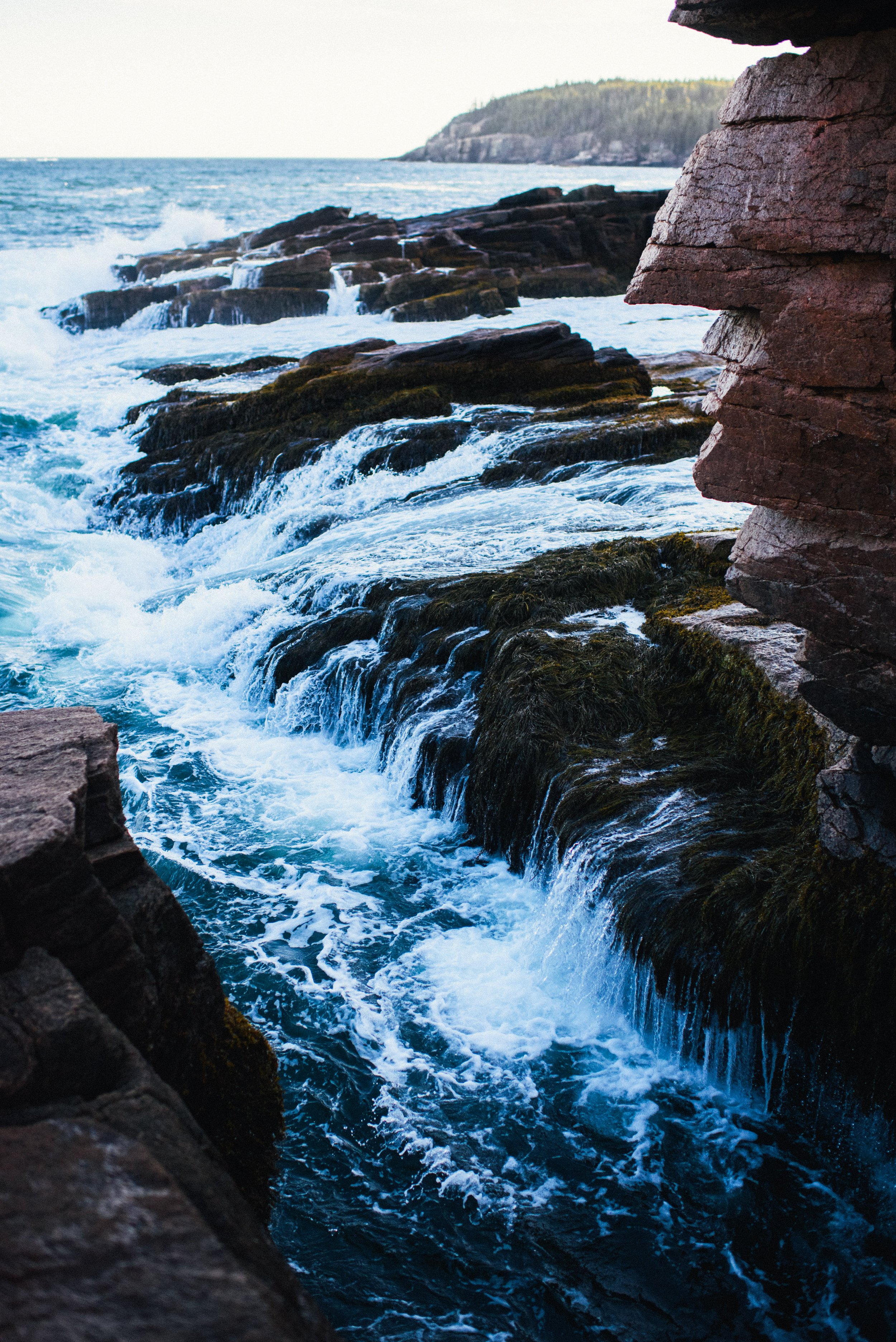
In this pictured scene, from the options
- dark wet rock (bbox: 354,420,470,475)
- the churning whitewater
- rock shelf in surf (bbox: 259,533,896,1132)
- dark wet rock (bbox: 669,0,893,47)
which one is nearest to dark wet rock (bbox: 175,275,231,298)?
the churning whitewater

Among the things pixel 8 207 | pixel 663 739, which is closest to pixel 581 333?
pixel 663 739

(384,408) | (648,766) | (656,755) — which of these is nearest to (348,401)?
(384,408)

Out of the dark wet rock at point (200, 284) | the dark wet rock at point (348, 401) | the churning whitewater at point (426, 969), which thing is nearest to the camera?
the churning whitewater at point (426, 969)

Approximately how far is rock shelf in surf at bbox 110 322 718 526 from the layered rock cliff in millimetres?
9745

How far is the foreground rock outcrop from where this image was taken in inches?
96.1

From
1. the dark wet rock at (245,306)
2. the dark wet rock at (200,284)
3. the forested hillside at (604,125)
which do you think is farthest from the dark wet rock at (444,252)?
the forested hillside at (604,125)

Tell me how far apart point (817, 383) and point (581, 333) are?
22.4 metres

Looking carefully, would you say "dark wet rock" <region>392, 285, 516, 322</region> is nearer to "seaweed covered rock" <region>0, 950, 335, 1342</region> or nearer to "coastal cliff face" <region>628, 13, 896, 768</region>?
"coastal cliff face" <region>628, 13, 896, 768</region>

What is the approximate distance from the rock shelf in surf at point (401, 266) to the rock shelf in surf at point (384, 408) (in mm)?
11867

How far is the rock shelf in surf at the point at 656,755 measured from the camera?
576 centimetres

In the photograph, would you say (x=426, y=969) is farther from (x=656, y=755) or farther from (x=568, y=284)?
(x=568, y=284)

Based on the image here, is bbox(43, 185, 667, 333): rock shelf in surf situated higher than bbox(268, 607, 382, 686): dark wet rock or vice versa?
bbox(43, 185, 667, 333): rock shelf in surf

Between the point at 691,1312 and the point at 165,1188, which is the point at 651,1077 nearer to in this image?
the point at 691,1312

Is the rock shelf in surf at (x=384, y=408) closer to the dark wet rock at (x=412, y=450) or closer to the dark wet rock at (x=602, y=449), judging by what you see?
the dark wet rock at (x=412, y=450)
